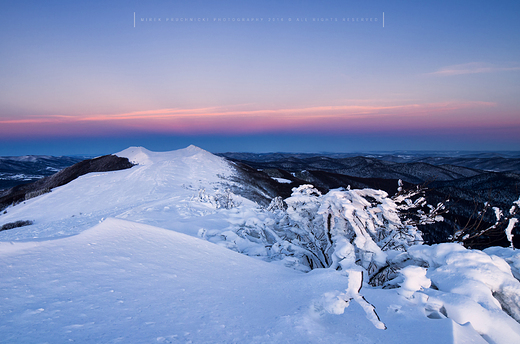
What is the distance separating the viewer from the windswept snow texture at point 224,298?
1.71m

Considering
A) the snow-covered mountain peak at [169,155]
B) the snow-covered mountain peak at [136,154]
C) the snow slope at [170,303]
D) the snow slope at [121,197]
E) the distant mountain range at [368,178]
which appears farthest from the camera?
the snow-covered mountain peak at [136,154]

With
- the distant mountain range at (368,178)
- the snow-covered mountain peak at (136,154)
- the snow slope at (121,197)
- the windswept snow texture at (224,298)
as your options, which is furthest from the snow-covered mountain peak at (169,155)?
the windswept snow texture at (224,298)

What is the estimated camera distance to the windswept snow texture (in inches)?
67.5

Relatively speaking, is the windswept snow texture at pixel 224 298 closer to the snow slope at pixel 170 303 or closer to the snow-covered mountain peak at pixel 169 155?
the snow slope at pixel 170 303

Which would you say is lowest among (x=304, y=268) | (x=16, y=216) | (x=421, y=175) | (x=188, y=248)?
(x=421, y=175)

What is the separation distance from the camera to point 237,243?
17.1ft

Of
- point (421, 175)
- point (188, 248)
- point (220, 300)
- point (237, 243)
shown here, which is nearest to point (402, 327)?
point (220, 300)

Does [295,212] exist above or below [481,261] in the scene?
below

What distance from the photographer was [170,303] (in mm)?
2176

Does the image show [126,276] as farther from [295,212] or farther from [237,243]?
[295,212]

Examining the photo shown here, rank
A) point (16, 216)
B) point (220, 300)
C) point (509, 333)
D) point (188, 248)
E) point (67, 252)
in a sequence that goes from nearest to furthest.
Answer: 1. point (509, 333)
2. point (220, 300)
3. point (67, 252)
4. point (188, 248)
5. point (16, 216)

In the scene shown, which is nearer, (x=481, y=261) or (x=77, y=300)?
(x=77, y=300)

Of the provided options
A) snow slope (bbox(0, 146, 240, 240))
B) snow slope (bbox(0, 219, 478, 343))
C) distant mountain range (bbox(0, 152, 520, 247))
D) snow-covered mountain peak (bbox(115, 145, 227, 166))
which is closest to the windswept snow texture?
snow slope (bbox(0, 219, 478, 343))

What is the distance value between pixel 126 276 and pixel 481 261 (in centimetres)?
381
